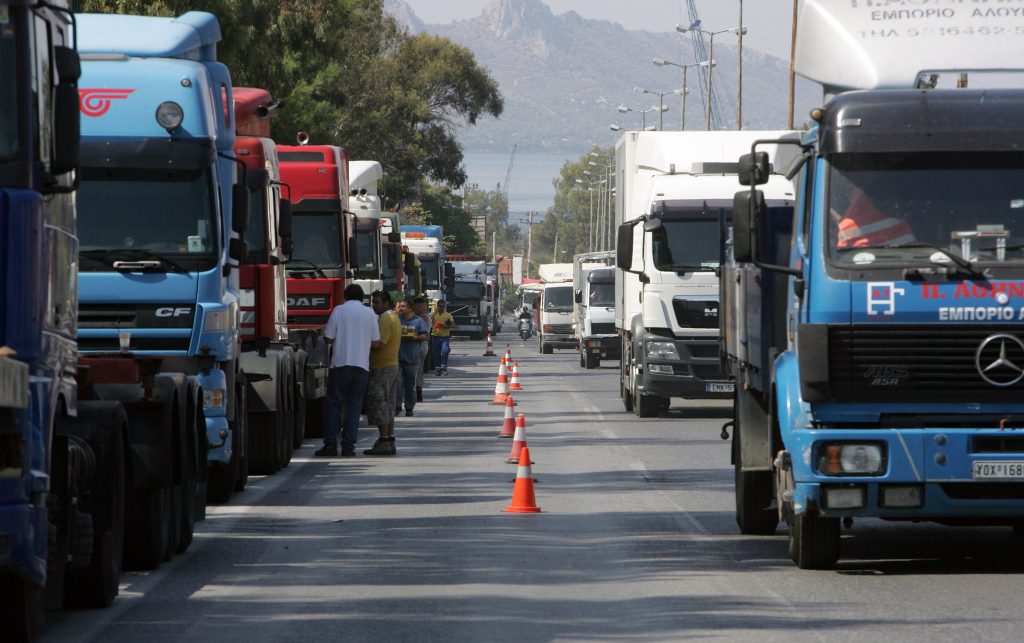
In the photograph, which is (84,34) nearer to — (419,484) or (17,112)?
(419,484)

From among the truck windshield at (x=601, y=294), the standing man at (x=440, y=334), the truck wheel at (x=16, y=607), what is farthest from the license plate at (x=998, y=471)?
the truck windshield at (x=601, y=294)

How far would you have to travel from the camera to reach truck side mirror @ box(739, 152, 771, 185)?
10.9 m

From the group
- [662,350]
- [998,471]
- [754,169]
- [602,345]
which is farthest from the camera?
[602,345]

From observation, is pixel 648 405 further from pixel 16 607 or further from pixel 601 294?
pixel 601 294

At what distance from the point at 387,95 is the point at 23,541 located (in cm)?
6736

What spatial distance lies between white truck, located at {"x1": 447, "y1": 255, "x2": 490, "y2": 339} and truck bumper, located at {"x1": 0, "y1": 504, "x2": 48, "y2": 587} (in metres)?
63.1

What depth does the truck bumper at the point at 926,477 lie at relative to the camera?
10.5m

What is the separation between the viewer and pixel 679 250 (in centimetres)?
2556

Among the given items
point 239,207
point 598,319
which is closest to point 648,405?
point 239,207

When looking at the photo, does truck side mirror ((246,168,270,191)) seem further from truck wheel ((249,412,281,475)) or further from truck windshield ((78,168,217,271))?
truck wheel ((249,412,281,475))

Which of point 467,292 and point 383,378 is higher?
point 467,292

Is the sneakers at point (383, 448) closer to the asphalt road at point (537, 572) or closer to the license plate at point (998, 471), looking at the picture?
the asphalt road at point (537, 572)

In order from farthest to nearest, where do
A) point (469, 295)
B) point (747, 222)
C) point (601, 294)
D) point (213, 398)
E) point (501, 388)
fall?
point (469, 295) < point (601, 294) < point (501, 388) < point (213, 398) < point (747, 222)

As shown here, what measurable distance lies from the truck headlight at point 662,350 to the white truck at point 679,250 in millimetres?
14
